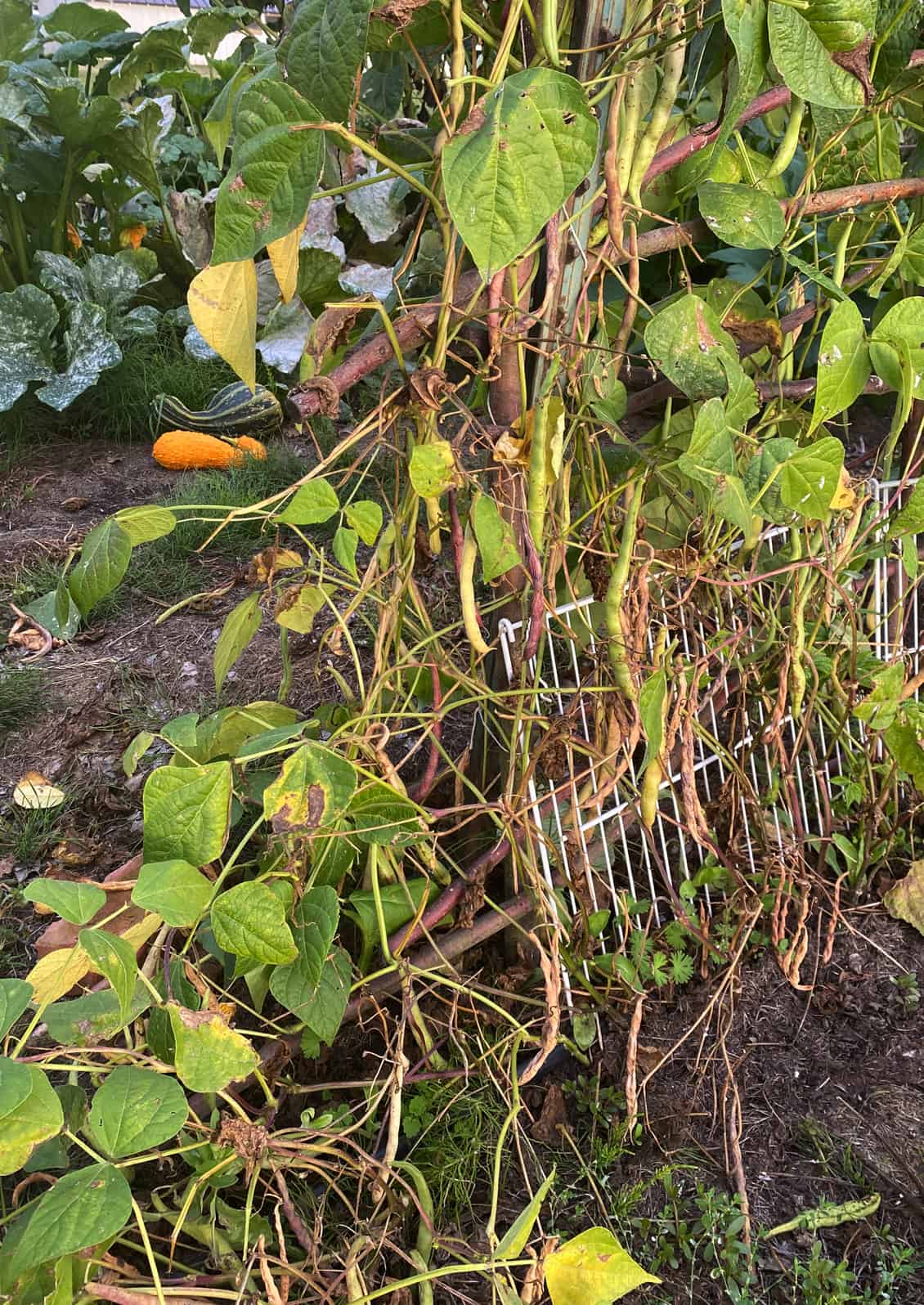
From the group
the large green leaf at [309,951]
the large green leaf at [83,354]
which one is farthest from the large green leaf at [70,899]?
the large green leaf at [83,354]

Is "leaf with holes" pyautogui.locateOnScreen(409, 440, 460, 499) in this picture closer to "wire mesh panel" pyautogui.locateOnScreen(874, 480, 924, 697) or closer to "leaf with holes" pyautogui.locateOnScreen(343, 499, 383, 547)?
"leaf with holes" pyautogui.locateOnScreen(343, 499, 383, 547)

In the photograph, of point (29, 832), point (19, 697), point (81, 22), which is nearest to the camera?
point (29, 832)

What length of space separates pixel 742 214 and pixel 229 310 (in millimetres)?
557

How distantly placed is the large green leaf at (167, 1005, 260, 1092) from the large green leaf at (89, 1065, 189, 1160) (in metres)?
0.03

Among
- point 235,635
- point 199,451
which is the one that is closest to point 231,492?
point 199,451

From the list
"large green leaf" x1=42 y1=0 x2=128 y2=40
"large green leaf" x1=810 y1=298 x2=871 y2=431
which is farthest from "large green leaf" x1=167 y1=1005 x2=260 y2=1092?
"large green leaf" x1=42 y1=0 x2=128 y2=40

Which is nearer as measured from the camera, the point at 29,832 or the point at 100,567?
the point at 100,567

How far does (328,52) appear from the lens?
739 mm

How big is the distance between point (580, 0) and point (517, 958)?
3.71 feet

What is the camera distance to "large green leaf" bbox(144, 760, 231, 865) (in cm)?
87

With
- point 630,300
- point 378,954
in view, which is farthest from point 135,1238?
point 630,300

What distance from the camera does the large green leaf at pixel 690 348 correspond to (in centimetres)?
Result: 97

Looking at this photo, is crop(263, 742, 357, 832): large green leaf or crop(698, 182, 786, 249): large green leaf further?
crop(698, 182, 786, 249): large green leaf

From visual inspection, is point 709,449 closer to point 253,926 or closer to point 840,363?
point 840,363
